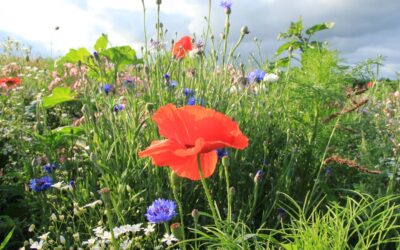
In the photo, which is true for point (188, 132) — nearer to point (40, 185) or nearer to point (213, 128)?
point (213, 128)

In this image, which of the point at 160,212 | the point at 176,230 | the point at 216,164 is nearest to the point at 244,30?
the point at 216,164

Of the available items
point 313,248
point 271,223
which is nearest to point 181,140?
point 313,248

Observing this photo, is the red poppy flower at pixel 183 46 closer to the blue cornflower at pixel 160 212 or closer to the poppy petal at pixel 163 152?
the blue cornflower at pixel 160 212

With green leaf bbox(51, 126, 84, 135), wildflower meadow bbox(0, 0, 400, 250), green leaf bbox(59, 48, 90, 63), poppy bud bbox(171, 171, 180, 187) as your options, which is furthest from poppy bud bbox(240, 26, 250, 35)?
green leaf bbox(59, 48, 90, 63)

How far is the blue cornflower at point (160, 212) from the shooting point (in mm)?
1548

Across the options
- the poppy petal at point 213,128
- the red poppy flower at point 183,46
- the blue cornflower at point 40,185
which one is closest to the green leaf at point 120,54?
the red poppy flower at point 183,46

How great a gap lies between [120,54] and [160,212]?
187 cm

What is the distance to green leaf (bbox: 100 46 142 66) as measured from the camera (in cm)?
321

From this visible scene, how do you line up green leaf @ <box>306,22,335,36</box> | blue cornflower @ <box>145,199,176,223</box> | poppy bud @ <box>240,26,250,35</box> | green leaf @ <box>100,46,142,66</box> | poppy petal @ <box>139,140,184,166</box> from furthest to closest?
green leaf @ <box>306,22,335,36</box>, green leaf @ <box>100,46,142,66</box>, poppy bud @ <box>240,26,250,35</box>, blue cornflower @ <box>145,199,176,223</box>, poppy petal @ <box>139,140,184,166</box>

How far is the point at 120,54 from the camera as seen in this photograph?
3227 millimetres

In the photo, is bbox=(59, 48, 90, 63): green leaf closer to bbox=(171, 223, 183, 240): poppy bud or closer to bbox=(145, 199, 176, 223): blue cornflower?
bbox=(145, 199, 176, 223): blue cornflower

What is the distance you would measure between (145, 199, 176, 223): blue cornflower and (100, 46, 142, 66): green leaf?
176 cm

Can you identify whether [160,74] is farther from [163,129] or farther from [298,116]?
[163,129]

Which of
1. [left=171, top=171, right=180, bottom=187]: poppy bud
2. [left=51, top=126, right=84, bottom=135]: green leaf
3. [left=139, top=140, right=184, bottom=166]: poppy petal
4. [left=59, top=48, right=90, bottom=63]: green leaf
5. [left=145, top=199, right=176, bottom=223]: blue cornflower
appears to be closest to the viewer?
[left=139, top=140, right=184, bottom=166]: poppy petal
